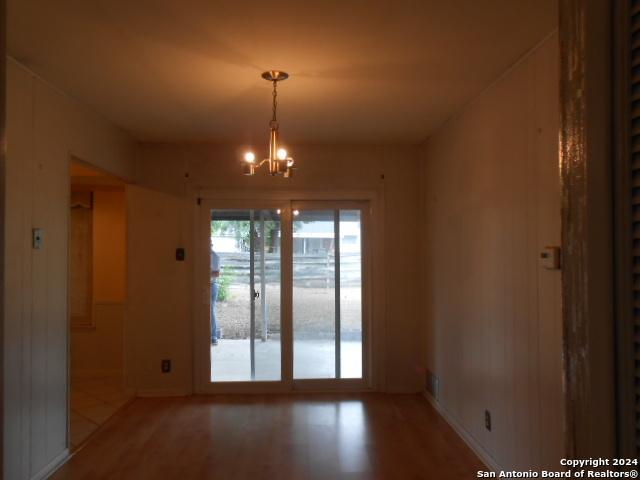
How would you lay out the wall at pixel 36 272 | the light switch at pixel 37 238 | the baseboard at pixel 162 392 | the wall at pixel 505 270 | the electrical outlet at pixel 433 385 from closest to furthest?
the wall at pixel 505 270, the wall at pixel 36 272, the light switch at pixel 37 238, the electrical outlet at pixel 433 385, the baseboard at pixel 162 392

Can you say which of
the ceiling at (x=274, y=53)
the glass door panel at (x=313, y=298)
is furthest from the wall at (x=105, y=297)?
the glass door panel at (x=313, y=298)

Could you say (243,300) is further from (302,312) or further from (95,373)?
(95,373)

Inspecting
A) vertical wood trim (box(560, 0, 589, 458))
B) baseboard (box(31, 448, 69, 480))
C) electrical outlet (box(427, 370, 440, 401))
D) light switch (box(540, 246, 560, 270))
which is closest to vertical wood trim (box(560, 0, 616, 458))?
vertical wood trim (box(560, 0, 589, 458))

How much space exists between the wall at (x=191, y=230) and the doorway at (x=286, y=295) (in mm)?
212

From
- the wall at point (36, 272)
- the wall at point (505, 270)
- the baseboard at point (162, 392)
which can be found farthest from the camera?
the baseboard at point (162, 392)

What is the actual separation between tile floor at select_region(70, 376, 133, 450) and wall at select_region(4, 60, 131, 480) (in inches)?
25.0

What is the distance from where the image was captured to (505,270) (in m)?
2.97

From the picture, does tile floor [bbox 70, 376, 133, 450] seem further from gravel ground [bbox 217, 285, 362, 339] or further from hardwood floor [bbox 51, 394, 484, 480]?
gravel ground [bbox 217, 285, 362, 339]

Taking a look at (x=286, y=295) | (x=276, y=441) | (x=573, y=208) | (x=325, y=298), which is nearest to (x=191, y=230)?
(x=286, y=295)

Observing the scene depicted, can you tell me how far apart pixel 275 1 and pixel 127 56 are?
1.11m

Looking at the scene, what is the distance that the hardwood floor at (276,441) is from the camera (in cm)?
A: 319

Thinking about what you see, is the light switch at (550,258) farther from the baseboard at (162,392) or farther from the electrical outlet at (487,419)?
the baseboard at (162,392)

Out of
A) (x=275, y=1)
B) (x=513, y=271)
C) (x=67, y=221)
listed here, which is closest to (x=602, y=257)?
(x=275, y=1)

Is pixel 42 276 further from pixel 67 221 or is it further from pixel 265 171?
pixel 265 171
